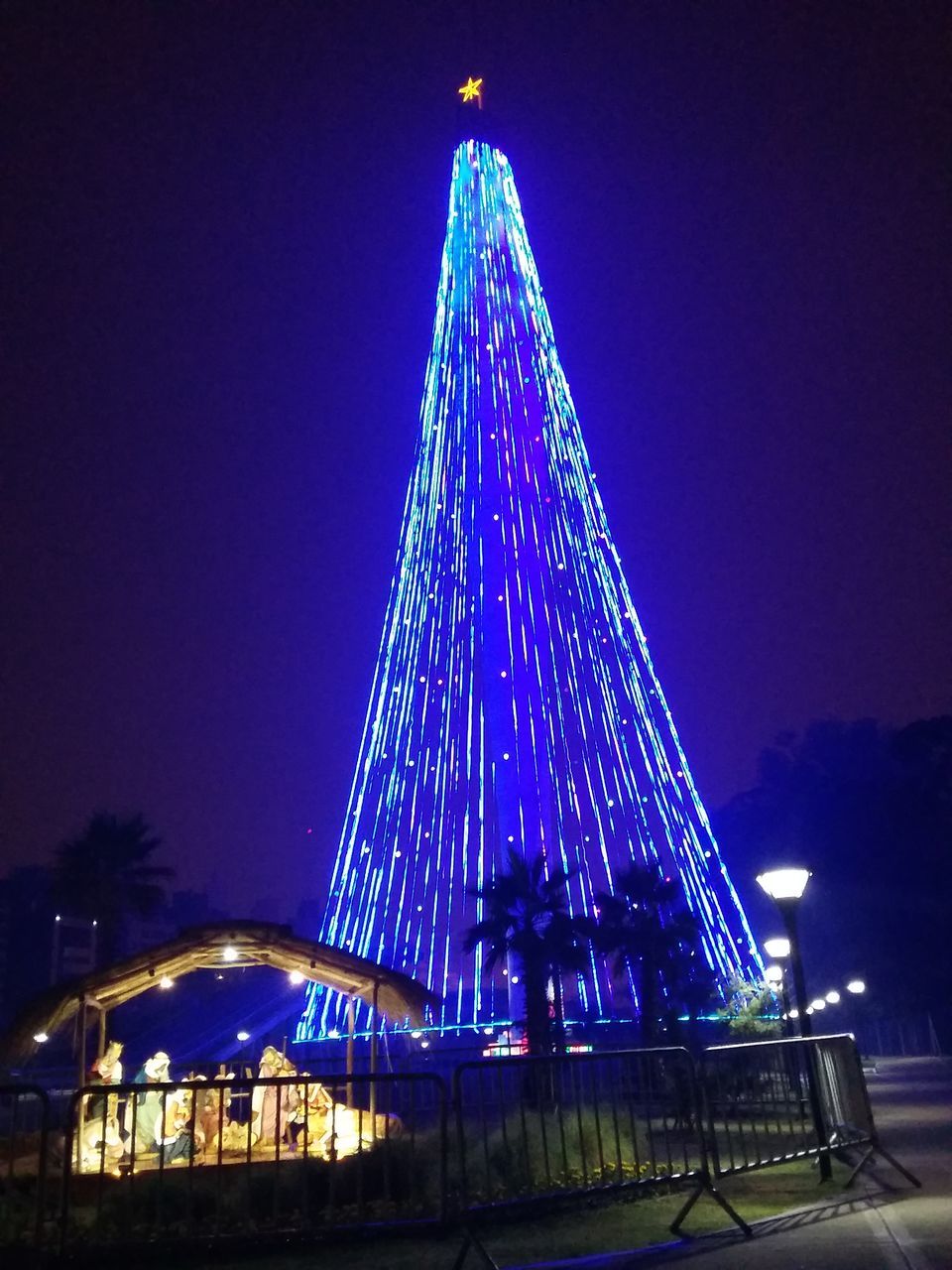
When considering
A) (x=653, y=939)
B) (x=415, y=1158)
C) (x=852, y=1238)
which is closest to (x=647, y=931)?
(x=653, y=939)

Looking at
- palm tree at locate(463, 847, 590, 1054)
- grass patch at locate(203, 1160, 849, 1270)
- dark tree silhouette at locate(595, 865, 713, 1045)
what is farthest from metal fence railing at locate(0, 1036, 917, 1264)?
dark tree silhouette at locate(595, 865, 713, 1045)

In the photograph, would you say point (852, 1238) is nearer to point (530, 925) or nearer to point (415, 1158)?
point (415, 1158)

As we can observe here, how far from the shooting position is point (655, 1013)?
30953mm

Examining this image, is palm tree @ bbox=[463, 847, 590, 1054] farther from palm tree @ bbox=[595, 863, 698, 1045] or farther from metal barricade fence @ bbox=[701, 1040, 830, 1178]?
metal barricade fence @ bbox=[701, 1040, 830, 1178]

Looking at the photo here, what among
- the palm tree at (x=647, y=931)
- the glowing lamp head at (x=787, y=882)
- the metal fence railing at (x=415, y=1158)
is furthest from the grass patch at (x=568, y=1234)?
the palm tree at (x=647, y=931)

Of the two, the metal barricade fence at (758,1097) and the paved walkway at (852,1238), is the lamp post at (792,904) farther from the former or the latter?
the paved walkway at (852,1238)

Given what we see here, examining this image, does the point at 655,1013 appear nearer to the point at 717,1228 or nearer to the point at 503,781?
the point at 503,781

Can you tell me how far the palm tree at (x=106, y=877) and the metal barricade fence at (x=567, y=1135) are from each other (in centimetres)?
2483

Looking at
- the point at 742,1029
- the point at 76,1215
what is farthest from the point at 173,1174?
the point at 742,1029

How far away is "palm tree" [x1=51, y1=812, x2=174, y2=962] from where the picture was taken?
32438 mm

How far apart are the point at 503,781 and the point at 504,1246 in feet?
68.3

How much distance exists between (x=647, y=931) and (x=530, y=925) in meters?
5.02

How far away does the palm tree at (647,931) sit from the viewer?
1270 inches

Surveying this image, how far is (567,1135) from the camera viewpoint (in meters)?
9.03
